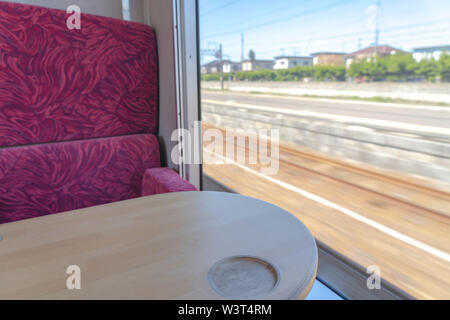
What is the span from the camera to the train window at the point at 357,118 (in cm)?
184

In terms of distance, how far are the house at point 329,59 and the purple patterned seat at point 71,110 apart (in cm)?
148

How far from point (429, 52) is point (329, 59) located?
85cm

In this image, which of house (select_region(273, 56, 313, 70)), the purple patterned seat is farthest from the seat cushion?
house (select_region(273, 56, 313, 70))

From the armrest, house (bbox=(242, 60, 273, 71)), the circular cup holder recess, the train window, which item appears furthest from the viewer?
house (bbox=(242, 60, 273, 71))

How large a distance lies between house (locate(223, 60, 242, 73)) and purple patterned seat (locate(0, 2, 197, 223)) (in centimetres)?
112

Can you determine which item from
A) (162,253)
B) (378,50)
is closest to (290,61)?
(378,50)

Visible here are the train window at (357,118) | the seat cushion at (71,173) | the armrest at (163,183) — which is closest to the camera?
the armrest at (163,183)

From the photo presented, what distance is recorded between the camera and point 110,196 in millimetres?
1830

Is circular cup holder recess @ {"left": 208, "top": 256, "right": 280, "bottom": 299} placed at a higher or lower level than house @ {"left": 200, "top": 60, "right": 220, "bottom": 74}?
lower

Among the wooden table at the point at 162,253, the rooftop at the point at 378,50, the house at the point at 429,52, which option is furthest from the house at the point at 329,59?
the wooden table at the point at 162,253

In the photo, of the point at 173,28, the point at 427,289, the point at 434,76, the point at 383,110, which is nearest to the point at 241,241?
the point at 427,289

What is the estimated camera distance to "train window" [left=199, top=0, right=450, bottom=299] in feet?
6.03

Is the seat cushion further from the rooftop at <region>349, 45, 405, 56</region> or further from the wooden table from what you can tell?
the rooftop at <region>349, 45, 405, 56</region>

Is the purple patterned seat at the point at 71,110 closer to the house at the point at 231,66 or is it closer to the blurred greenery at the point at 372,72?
the blurred greenery at the point at 372,72
